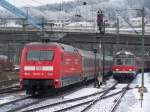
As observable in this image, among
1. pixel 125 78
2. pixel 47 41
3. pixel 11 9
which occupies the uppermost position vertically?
pixel 11 9

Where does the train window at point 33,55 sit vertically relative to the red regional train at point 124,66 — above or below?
above

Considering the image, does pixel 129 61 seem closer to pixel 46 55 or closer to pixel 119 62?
pixel 119 62

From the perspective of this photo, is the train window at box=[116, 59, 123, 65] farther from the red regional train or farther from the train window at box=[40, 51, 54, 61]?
the train window at box=[40, 51, 54, 61]

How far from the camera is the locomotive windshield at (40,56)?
28234 millimetres

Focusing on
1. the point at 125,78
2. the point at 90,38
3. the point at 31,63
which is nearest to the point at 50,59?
the point at 31,63

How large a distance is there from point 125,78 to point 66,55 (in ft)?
75.9

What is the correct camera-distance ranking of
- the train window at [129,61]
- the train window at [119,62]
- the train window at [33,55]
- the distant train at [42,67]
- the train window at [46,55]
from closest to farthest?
the distant train at [42,67] → the train window at [46,55] → the train window at [33,55] → the train window at [129,61] → the train window at [119,62]

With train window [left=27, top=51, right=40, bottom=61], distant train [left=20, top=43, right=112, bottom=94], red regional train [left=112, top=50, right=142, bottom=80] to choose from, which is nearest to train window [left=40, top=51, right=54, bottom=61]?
distant train [left=20, top=43, right=112, bottom=94]

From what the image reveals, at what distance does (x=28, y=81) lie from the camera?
2773 centimetres

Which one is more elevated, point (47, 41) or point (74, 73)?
point (47, 41)

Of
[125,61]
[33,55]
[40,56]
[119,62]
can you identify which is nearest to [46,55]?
[40,56]

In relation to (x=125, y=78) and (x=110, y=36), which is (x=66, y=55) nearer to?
(x=125, y=78)

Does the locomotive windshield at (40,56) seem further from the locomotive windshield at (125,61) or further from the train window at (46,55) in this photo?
the locomotive windshield at (125,61)

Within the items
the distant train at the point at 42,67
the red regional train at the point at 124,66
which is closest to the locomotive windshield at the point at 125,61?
the red regional train at the point at 124,66
